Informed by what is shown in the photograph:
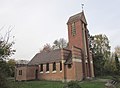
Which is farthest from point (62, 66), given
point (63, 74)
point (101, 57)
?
point (101, 57)

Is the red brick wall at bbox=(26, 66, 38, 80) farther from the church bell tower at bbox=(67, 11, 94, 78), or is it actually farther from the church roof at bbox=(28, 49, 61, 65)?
the church bell tower at bbox=(67, 11, 94, 78)

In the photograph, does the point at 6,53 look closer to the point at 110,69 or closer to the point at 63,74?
the point at 63,74

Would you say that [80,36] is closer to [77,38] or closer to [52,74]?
[77,38]

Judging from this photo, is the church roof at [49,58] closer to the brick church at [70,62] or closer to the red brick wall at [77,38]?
the brick church at [70,62]

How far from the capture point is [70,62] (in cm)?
→ 3117

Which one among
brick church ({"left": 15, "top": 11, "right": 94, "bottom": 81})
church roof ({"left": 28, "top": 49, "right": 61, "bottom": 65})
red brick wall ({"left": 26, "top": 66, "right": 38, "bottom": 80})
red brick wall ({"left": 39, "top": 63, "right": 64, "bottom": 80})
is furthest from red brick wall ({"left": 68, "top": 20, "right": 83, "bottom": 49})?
red brick wall ({"left": 26, "top": 66, "right": 38, "bottom": 80})

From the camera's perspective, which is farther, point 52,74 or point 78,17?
point 78,17

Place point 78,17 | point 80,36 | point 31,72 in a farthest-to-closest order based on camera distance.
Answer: point 31,72 < point 78,17 < point 80,36

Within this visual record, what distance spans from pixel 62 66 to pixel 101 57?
21396 mm

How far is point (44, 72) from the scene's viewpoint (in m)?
37.3

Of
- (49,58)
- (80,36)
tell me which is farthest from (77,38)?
(49,58)

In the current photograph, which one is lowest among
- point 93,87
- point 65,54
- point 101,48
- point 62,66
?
point 93,87

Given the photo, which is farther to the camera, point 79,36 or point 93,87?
point 79,36

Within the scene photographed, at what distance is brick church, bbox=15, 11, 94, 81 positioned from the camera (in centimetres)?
3148
